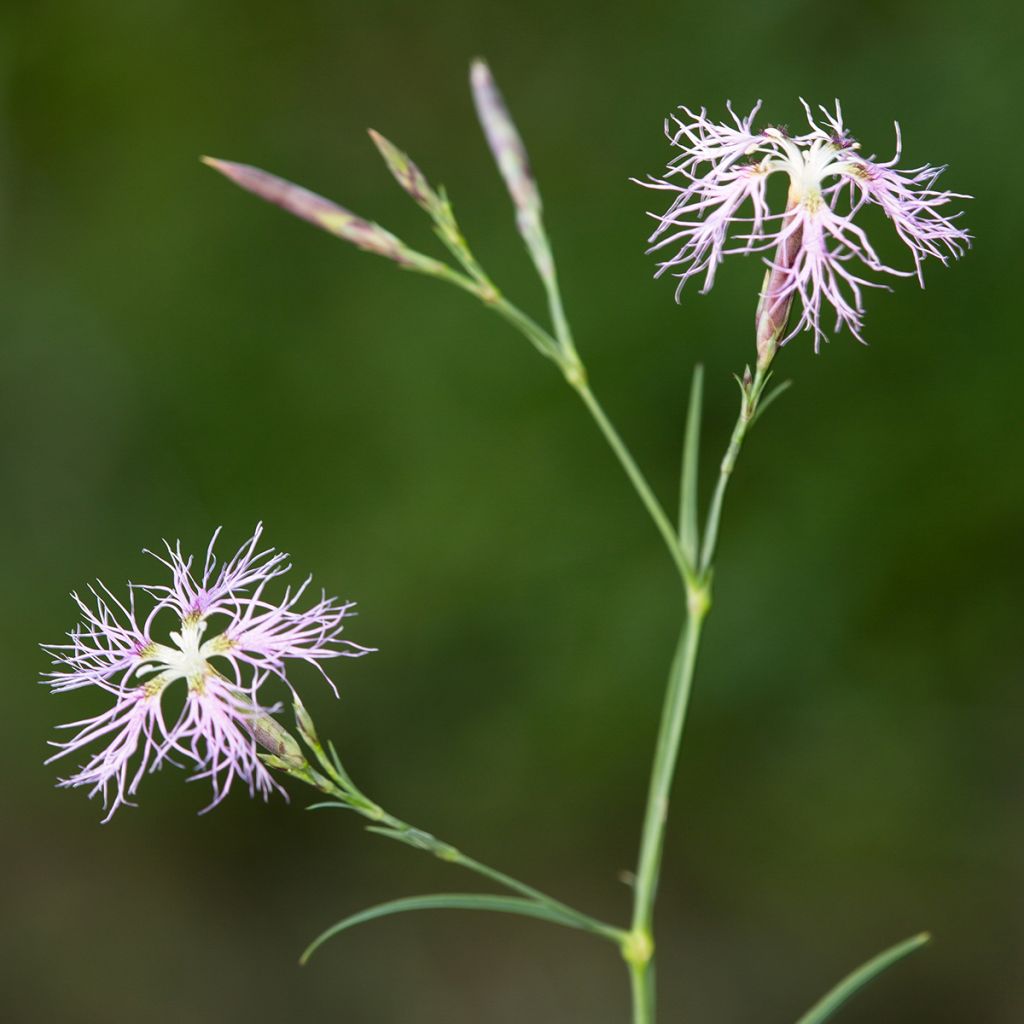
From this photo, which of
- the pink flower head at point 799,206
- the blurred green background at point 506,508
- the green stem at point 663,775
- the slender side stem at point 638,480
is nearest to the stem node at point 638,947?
the green stem at point 663,775

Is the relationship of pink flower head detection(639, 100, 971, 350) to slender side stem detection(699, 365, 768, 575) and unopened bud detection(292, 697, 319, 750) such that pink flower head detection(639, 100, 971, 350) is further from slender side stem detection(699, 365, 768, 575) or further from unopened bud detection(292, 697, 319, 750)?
unopened bud detection(292, 697, 319, 750)

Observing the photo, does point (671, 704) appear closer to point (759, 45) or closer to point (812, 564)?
point (812, 564)

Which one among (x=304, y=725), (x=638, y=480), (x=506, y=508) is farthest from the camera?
(x=506, y=508)

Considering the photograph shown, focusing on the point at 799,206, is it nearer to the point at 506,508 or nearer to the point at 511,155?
the point at 511,155

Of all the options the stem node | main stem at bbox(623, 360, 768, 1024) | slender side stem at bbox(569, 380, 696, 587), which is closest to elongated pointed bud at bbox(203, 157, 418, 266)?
slender side stem at bbox(569, 380, 696, 587)

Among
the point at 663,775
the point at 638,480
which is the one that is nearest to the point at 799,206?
the point at 638,480

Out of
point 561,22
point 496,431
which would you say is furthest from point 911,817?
point 561,22
